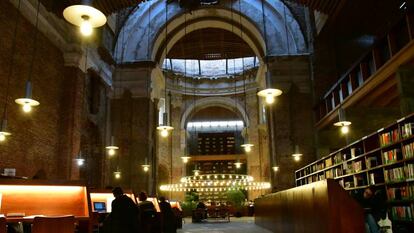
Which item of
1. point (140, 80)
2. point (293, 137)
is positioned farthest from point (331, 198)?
point (140, 80)

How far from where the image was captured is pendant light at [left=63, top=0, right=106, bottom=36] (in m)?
4.40

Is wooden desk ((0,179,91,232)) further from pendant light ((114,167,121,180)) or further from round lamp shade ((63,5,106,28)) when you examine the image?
pendant light ((114,167,121,180))

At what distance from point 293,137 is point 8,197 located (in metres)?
10.8

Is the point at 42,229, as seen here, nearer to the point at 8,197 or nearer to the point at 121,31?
the point at 8,197

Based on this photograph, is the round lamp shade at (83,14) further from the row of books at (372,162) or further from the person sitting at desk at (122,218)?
the row of books at (372,162)

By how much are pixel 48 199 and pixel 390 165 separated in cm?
598

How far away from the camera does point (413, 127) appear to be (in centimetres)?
618

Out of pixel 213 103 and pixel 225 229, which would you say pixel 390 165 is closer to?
pixel 225 229

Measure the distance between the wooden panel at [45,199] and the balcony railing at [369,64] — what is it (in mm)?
6177

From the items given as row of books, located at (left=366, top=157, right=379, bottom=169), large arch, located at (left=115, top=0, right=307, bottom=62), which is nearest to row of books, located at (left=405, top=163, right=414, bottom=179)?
row of books, located at (left=366, top=157, right=379, bottom=169)

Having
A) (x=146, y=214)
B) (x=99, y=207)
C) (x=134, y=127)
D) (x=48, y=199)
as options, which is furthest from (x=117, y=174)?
(x=48, y=199)

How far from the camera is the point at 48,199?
5355 millimetres

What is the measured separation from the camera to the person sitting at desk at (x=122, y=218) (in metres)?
4.64

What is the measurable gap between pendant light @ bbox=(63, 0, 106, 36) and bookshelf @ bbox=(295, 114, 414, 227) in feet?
16.7
